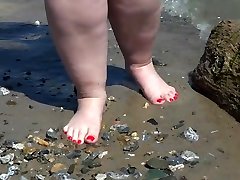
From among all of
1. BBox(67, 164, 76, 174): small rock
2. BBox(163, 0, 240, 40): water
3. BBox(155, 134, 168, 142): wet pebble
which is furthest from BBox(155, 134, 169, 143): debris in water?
BBox(163, 0, 240, 40): water

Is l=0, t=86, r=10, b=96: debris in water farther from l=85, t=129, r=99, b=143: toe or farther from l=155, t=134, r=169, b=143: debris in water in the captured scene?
l=155, t=134, r=169, b=143: debris in water

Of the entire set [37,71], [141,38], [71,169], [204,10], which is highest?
[141,38]

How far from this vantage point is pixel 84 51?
284cm

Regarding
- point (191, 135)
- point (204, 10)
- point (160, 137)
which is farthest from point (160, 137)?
point (204, 10)

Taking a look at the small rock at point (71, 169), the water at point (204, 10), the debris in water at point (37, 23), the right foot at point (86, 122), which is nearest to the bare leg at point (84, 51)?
the right foot at point (86, 122)

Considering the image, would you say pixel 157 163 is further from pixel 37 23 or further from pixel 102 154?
pixel 37 23

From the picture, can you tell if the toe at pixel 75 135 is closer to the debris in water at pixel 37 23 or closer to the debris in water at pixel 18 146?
the debris in water at pixel 18 146

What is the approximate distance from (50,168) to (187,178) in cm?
54

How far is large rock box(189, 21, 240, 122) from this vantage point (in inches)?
121

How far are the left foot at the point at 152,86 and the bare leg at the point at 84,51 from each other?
0.98 feet

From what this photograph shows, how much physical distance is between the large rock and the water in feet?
4.68

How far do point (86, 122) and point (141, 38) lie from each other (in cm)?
51

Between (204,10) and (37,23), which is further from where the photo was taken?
(204,10)

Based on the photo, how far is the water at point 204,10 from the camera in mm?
4879
